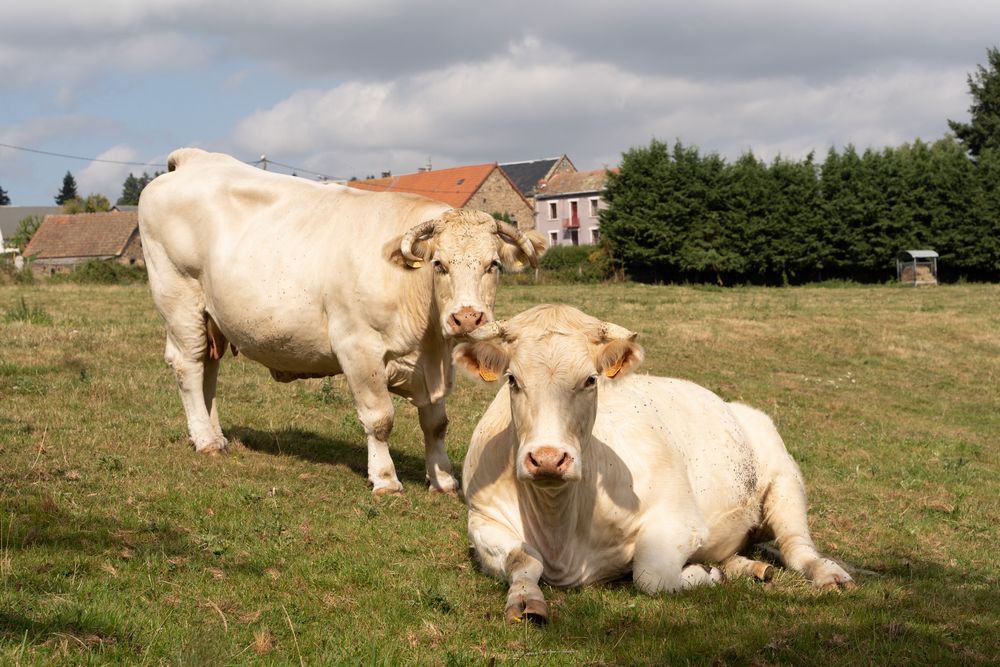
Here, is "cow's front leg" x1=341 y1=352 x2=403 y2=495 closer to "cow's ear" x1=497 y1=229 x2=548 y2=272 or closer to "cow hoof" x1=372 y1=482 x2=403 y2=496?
"cow hoof" x1=372 y1=482 x2=403 y2=496

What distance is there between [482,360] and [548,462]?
0.83 metres

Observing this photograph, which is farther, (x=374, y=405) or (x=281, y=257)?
(x=281, y=257)

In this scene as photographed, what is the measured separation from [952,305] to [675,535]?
102ft

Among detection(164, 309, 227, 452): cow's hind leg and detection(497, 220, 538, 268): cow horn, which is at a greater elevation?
detection(497, 220, 538, 268): cow horn

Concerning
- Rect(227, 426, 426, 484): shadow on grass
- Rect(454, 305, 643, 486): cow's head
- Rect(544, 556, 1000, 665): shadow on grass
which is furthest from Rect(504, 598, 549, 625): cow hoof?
Rect(227, 426, 426, 484): shadow on grass

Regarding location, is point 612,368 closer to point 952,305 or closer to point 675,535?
point 675,535

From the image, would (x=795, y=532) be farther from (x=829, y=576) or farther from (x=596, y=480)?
(x=596, y=480)

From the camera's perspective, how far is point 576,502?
621 centimetres

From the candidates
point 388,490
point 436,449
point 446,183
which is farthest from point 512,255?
point 446,183

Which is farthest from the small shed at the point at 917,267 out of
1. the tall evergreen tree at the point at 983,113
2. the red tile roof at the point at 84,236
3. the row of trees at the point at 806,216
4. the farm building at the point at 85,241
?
the red tile roof at the point at 84,236

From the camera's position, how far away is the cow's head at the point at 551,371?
18.1ft

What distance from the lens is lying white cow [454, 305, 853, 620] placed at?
18.9 ft

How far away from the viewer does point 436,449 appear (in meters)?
9.75

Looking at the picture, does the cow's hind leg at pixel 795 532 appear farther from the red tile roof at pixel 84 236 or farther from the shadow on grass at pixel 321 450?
the red tile roof at pixel 84 236
